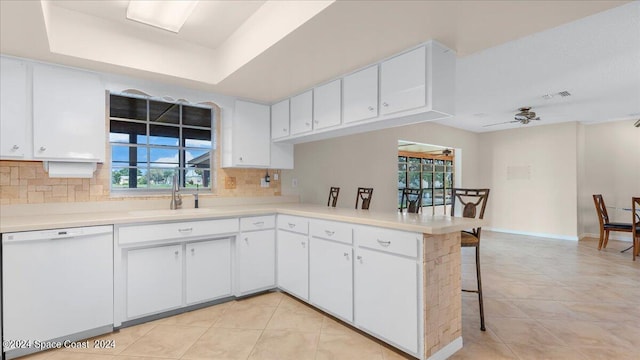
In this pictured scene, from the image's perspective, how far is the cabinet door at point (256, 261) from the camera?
3035 millimetres

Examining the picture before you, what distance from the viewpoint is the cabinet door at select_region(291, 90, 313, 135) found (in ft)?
10.6

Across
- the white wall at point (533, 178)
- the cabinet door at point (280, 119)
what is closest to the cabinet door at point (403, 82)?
the cabinet door at point (280, 119)

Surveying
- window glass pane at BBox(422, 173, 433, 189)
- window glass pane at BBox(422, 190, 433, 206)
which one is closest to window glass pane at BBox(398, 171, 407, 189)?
window glass pane at BBox(422, 173, 433, 189)

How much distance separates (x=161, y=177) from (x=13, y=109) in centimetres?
128

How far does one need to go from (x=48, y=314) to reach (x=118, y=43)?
85.4 inches

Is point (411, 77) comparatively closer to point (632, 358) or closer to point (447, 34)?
point (447, 34)

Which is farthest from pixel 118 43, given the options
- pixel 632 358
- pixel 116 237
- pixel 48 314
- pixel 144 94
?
pixel 632 358

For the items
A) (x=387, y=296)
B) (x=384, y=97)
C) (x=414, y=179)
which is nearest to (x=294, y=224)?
(x=387, y=296)

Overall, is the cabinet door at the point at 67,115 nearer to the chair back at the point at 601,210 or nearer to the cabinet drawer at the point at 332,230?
the cabinet drawer at the point at 332,230

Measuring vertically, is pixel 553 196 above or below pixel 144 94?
below

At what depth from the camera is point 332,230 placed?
8.43 feet

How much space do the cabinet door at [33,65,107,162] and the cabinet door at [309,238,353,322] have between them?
6.91 feet

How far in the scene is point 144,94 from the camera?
2975 mm

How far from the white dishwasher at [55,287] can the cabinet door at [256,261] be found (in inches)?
42.7
